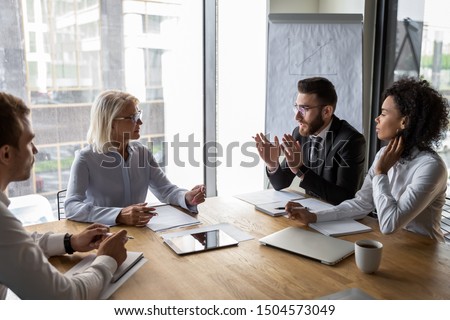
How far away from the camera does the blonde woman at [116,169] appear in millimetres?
2033

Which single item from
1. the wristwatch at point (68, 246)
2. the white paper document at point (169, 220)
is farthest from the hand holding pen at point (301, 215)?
the wristwatch at point (68, 246)

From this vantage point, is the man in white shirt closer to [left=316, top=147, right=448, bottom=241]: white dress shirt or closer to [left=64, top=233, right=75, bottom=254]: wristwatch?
[left=64, top=233, right=75, bottom=254]: wristwatch

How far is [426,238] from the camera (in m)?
1.66

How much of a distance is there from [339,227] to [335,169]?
806 mm

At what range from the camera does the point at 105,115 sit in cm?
223

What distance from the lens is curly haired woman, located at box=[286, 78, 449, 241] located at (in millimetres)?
1726

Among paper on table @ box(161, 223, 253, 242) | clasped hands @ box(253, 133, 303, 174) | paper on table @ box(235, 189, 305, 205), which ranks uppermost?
clasped hands @ box(253, 133, 303, 174)

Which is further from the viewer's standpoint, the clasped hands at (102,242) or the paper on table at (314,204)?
the paper on table at (314,204)

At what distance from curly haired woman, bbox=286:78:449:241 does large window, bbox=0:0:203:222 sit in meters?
1.98

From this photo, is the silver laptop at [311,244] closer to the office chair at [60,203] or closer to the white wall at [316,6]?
the office chair at [60,203]

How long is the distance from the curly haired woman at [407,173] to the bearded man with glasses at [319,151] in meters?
0.34

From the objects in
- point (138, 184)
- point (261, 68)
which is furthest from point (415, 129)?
point (261, 68)

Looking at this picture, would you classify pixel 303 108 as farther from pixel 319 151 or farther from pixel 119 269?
pixel 119 269

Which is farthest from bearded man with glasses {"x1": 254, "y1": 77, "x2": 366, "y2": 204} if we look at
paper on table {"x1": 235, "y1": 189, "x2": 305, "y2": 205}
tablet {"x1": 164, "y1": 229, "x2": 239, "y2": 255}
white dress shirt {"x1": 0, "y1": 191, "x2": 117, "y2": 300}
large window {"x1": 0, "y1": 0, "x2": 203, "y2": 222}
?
white dress shirt {"x1": 0, "y1": 191, "x2": 117, "y2": 300}
